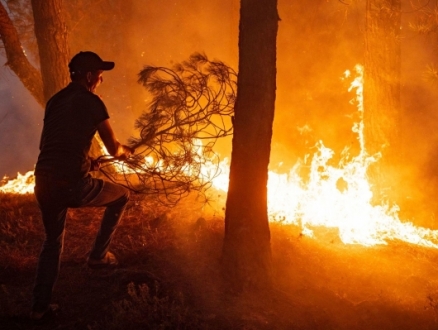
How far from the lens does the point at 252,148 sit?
467 cm

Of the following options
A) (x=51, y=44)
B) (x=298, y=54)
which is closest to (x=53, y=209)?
(x=51, y=44)

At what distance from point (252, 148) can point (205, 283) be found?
5.50 ft

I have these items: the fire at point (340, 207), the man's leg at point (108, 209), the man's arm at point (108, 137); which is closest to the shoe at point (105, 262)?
the man's leg at point (108, 209)

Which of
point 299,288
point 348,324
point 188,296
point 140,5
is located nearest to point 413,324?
point 348,324

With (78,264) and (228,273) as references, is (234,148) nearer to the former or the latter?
(228,273)

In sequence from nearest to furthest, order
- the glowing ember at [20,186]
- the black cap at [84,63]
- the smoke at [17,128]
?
the black cap at [84,63] → the glowing ember at [20,186] → the smoke at [17,128]

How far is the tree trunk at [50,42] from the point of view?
26.1ft

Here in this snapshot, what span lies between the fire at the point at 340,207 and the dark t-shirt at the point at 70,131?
2.00 metres

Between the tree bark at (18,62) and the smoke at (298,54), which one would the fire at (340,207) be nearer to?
the smoke at (298,54)

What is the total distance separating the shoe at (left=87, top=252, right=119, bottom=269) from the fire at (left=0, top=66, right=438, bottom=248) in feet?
5.05

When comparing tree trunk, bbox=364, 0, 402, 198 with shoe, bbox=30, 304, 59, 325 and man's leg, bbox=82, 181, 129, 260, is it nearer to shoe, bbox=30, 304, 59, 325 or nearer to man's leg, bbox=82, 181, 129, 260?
man's leg, bbox=82, 181, 129, 260

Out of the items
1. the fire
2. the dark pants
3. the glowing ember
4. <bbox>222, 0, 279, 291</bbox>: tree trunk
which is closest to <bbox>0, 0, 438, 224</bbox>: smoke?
the fire

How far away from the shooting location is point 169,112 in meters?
5.61

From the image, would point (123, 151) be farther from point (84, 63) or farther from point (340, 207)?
point (340, 207)
